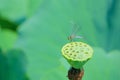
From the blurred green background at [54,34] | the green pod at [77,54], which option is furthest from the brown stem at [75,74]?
the blurred green background at [54,34]

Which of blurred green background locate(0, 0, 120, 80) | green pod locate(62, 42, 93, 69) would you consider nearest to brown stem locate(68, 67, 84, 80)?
green pod locate(62, 42, 93, 69)

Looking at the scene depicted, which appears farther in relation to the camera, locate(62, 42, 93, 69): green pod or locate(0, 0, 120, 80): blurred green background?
locate(0, 0, 120, 80): blurred green background

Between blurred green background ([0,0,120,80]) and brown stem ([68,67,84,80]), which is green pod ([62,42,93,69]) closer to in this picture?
brown stem ([68,67,84,80])

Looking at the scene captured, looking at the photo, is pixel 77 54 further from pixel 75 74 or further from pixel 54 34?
pixel 54 34

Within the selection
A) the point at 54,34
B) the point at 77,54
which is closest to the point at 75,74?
the point at 77,54

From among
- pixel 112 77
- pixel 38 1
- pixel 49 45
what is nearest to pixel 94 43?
pixel 49 45

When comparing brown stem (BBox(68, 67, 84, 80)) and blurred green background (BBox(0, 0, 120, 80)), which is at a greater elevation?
blurred green background (BBox(0, 0, 120, 80))

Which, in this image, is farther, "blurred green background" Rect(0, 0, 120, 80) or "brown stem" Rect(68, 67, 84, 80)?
"blurred green background" Rect(0, 0, 120, 80)

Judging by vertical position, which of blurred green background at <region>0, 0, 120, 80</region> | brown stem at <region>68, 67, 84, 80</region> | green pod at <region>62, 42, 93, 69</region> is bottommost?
brown stem at <region>68, 67, 84, 80</region>
